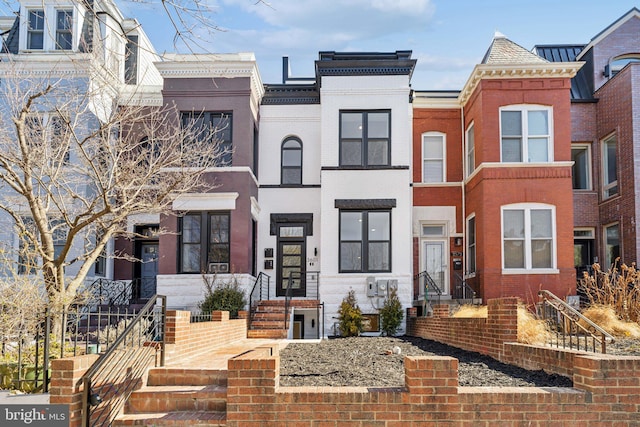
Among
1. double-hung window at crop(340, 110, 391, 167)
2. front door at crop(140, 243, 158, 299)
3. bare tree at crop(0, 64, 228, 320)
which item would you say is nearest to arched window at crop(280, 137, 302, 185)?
double-hung window at crop(340, 110, 391, 167)

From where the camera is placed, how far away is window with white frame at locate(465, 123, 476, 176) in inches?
714

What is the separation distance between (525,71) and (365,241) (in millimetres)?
6904

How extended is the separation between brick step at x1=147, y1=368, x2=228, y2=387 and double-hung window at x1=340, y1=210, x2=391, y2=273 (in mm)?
9989

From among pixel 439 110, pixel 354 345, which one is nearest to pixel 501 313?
pixel 354 345

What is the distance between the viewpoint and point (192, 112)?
54.7 ft

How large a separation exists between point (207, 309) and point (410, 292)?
5822mm

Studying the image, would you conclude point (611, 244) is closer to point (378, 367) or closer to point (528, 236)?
point (528, 236)

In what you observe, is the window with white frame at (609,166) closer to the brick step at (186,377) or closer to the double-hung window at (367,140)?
the double-hung window at (367,140)

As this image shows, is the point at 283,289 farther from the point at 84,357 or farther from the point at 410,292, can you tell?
the point at 84,357

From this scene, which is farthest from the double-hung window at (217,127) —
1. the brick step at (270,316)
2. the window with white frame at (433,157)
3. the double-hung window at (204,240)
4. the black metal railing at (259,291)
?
the window with white frame at (433,157)

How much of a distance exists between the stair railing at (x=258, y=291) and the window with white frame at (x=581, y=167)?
38.4 ft

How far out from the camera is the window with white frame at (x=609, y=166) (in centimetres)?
1948

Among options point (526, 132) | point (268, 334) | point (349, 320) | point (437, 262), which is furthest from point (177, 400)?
point (526, 132)

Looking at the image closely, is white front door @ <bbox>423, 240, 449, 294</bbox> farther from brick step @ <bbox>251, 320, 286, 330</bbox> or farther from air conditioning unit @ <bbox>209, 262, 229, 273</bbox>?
air conditioning unit @ <bbox>209, 262, 229, 273</bbox>
